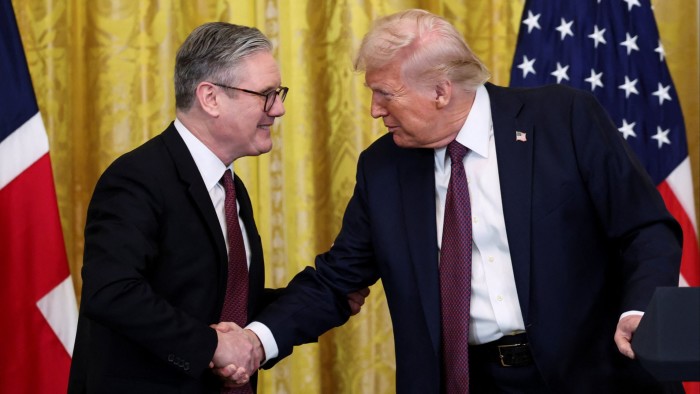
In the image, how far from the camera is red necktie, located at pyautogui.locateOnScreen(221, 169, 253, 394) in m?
2.80

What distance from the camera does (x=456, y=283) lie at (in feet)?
8.95

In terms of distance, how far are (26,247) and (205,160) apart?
1.19 metres

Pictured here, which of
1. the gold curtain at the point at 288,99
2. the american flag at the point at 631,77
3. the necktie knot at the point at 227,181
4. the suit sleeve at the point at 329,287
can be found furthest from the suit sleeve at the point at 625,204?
the gold curtain at the point at 288,99

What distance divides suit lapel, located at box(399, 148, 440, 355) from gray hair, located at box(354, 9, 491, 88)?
233mm

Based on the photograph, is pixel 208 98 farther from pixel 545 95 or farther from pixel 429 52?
pixel 545 95

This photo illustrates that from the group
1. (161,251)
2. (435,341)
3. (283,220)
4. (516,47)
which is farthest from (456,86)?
(283,220)

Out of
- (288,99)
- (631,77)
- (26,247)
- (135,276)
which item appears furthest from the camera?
(288,99)

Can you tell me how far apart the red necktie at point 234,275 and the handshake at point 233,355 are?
4cm

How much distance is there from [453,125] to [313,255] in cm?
152

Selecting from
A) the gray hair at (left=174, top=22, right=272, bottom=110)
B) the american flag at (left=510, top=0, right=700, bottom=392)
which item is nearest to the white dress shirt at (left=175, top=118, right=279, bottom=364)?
the gray hair at (left=174, top=22, right=272, bottom=110)

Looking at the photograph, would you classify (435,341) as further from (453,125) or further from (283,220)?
(283,220)

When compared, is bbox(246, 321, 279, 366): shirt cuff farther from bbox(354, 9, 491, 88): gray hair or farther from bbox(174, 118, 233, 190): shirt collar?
bbox(354, 9, 491, 88): gray hair

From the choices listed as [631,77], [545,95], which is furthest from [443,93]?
[631,77]

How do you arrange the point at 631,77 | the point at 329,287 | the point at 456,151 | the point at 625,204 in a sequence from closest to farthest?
1. the point at 625,204
2. the point at 456,151
3. the point at 329,287
4. the point at 631,77
